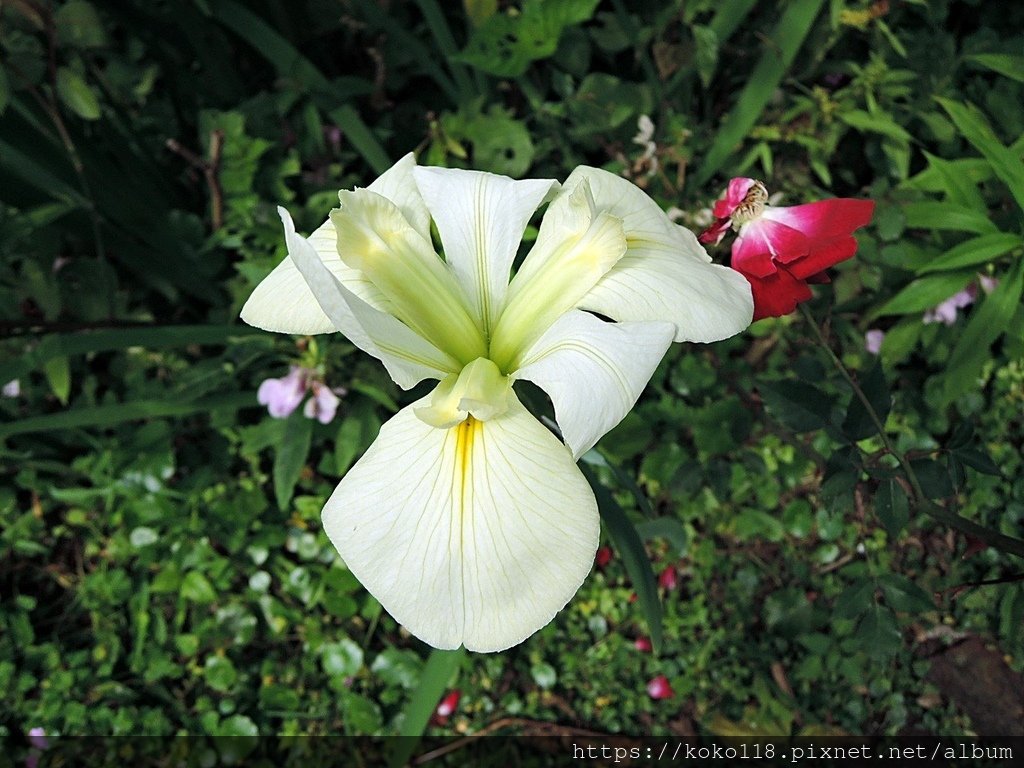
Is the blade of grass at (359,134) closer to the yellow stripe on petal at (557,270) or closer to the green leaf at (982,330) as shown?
the yellow stripe on petal at (557,270)

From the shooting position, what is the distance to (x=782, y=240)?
3.00 ft

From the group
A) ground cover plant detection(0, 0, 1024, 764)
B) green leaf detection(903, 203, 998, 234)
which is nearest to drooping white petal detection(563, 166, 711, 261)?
ground cover plant detection(0, 0, 1024, 764)

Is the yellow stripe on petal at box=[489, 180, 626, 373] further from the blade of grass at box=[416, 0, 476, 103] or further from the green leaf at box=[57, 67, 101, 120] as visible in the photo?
the green leaf at box=[57, 67, 101, 120]

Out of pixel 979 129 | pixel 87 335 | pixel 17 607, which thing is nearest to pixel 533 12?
pixel 979 129

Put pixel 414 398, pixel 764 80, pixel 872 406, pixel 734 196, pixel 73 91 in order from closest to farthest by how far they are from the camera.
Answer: pixel 734 196 → pixel 872 406 → pixel 73 91 → pixel 414 398 → pixel 764 80

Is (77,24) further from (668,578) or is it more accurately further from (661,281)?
(668,578)

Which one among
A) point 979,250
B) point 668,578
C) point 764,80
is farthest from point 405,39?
point 668,578

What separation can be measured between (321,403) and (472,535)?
Result: 0.83 m

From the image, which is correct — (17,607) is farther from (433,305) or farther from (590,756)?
(433,305)

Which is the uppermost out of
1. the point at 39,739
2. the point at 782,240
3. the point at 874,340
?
the point at 782,240

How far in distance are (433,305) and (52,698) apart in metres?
1.56

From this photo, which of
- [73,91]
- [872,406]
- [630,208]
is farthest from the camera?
[73,91]

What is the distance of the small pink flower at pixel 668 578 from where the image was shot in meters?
1.75

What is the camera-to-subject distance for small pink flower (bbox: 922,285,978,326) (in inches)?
60.9
